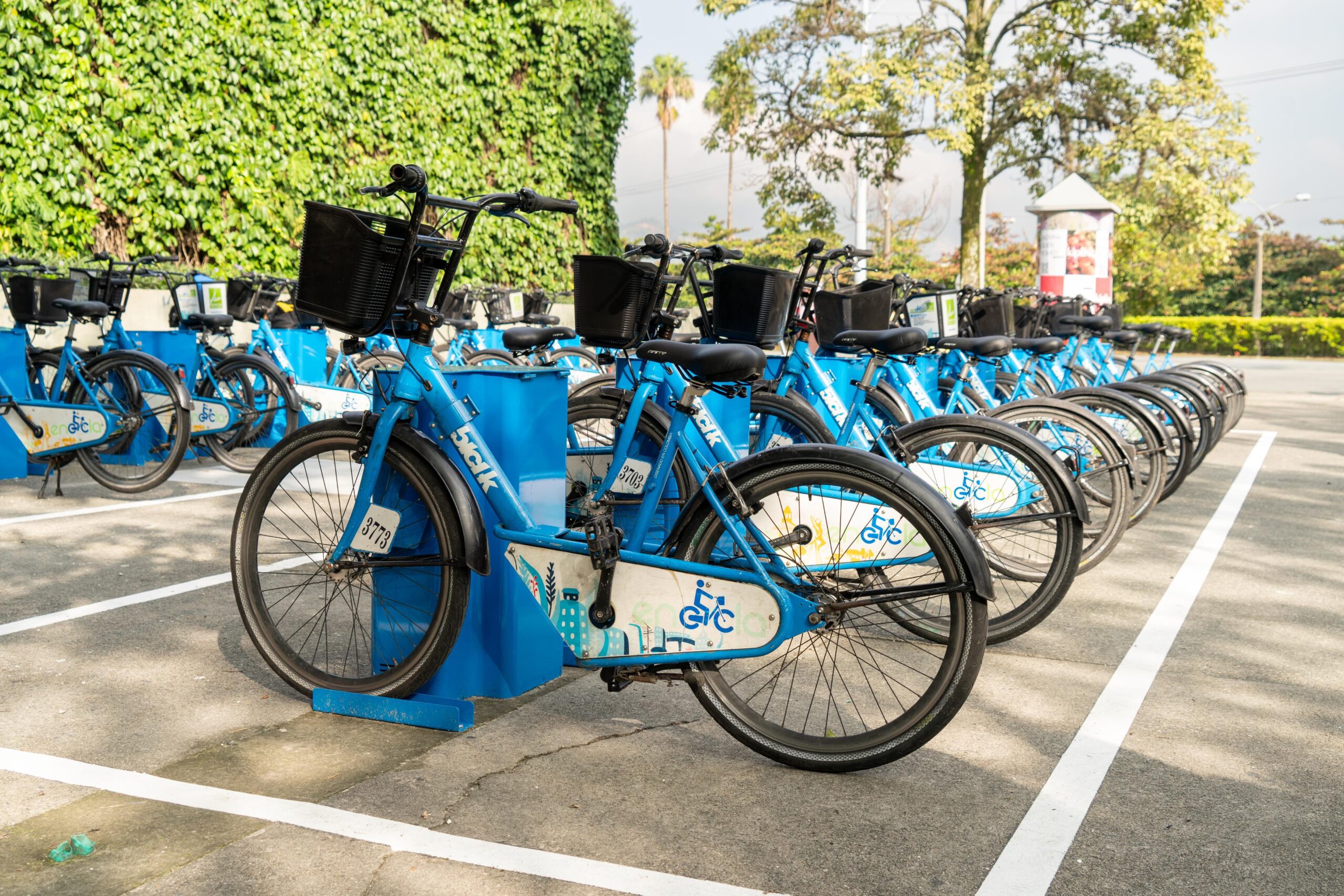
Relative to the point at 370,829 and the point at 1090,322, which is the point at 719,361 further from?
the point at 1090,322

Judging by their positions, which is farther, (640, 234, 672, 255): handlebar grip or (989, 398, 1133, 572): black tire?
(989, 398, 1133, 572): black tire

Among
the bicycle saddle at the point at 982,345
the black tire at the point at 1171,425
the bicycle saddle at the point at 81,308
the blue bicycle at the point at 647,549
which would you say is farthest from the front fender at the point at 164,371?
the black tire at the point at 1171,425

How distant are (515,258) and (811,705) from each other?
1257cm

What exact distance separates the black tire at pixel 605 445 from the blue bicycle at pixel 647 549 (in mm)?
567

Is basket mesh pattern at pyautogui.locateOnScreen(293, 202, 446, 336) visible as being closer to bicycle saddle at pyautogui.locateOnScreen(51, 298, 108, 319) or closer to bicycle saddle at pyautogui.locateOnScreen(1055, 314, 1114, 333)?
bicycle saddle at pyautogui.locateOnScreen(51, 298, 108, 319)

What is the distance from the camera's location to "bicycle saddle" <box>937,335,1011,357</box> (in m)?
5.65

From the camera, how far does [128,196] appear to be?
34.4 ft

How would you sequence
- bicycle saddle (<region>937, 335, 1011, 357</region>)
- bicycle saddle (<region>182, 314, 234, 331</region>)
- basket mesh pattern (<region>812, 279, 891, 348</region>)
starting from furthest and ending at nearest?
bicycle saddle (<region>182, 314, 234, 331</region>), basket mesh pattern (<region>812, 279, 891, 348</region>), bicycle saddle (<region>937, 335, 1011, 357</region>)

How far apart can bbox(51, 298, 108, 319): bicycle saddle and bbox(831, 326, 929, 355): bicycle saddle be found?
16.0 ft

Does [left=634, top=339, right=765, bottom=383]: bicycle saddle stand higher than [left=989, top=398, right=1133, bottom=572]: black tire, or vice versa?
[left=634, top=339, right=765, bottom=383]: bicycle saddle

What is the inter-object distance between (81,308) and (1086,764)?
6.34m

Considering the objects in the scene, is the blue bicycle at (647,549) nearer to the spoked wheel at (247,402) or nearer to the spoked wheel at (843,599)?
the spoked wheel at (843,599)

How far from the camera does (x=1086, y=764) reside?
10.7 ft

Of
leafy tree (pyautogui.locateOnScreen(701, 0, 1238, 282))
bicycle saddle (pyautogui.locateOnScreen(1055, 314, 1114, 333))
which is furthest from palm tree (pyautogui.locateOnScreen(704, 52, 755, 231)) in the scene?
bicycle saddle (pyautogui.locateOnScreen(1055, 314, 1114, 333))
